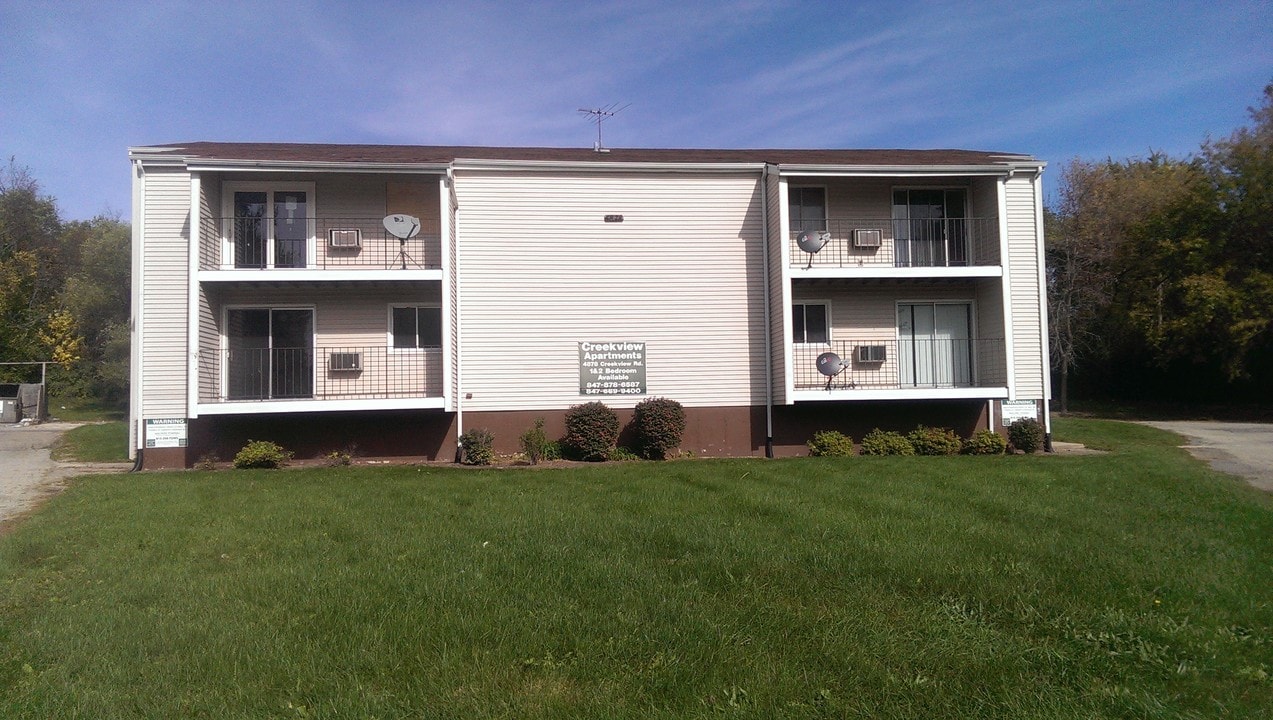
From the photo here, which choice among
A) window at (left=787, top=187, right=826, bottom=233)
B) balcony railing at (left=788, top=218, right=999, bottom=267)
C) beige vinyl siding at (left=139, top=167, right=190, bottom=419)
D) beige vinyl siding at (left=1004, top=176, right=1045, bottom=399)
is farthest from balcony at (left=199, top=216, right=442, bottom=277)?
beige vinyl siding at (left=1004, top=176, right=1045, bottom=399)

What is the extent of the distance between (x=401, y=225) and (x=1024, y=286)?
12657mm

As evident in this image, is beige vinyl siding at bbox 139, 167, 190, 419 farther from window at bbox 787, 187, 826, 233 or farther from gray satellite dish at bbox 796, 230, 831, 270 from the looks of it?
window at bbox 787, 187, 826, 233

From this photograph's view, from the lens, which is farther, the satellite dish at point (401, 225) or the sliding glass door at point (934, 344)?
the sliding glass door at point (934, 344)

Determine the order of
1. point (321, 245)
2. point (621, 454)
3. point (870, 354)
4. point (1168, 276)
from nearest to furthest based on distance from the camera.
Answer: point (621, 454)
point (321, 245)
point (870, 354)
point (1168, 276)

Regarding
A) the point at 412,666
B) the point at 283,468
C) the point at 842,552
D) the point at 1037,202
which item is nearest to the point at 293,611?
the point at 412,666

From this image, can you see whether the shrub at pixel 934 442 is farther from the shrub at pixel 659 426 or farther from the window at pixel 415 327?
A: the window at pixel 415 327

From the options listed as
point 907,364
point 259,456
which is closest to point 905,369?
point 907,364

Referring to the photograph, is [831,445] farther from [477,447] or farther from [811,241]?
[477,447]

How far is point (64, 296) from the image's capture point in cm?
4078

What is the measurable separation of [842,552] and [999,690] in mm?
2408

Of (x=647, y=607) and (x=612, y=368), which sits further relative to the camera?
(x=612, y=368)

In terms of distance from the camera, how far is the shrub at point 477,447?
14891 mm

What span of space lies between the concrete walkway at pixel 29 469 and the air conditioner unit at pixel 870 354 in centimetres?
1380

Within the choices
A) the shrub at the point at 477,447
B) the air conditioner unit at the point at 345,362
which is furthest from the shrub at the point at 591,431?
the air conditioner unit at the point at 345,362
